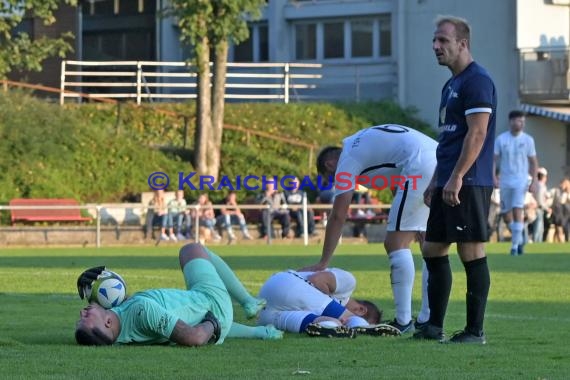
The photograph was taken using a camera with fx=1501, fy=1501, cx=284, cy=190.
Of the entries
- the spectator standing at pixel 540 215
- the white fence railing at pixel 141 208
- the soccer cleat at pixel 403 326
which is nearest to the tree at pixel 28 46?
the white fence railing at pixel 141 208

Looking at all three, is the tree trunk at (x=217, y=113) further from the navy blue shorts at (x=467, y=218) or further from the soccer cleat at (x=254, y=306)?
the navy blue shorts at (x=467, y=218)

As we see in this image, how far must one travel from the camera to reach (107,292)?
9336 millimetres

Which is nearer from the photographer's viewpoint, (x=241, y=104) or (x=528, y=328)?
(x=528, y=328)

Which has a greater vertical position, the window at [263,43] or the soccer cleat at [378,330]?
the window at [263,43]

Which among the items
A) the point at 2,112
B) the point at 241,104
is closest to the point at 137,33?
the point at 241,104

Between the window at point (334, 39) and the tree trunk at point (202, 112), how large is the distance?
17012 mm

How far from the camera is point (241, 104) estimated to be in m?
46.1

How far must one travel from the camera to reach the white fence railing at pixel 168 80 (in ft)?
150

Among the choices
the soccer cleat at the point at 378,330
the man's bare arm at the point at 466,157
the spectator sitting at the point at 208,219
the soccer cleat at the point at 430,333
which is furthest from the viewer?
the spectator sitting at the point at 208,219

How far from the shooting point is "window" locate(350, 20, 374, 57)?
56.0 meters

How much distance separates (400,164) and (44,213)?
23.8 m

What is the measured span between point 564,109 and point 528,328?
4009 centimetres

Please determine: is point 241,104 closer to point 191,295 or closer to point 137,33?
point 137,33

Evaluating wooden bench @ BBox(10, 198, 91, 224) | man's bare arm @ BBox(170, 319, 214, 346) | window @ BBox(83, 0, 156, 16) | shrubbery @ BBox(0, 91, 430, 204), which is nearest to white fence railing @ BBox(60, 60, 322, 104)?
shrubbery @ BBox(0, 91, 430, 204)
